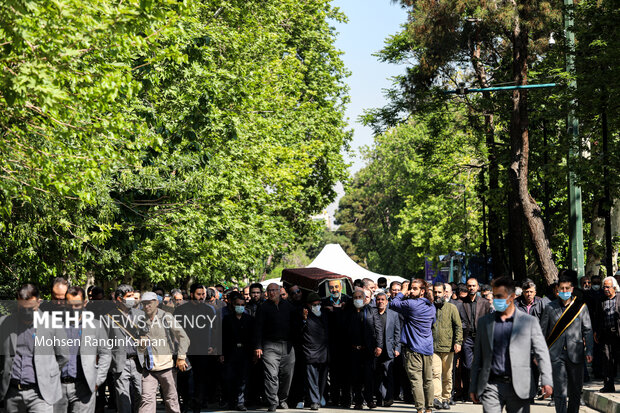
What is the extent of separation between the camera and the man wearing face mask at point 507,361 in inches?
338

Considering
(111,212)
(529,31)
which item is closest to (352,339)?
(111,212)

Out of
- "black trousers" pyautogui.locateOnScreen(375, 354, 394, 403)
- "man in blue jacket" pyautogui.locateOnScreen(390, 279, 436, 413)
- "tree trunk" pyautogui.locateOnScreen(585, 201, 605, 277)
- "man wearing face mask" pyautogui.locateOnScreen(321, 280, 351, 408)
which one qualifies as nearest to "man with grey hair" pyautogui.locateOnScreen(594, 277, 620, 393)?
"man in blue jacket" pyautogui.locateOnScreen(390, 279, 436, 413)

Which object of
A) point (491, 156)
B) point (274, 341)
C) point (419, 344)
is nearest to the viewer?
point (419, 344)

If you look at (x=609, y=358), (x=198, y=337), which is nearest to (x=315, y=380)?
(x=198, y=337)

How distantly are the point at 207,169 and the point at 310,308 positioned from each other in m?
6.81

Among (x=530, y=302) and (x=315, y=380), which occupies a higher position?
(x=530, y=302)

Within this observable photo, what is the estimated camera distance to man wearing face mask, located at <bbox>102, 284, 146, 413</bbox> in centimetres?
1170

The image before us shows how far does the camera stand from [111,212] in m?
16.8

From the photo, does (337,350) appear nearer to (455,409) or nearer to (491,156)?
(455,409)

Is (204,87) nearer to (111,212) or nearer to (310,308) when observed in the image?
(111,212)

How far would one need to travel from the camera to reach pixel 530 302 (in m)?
15.1

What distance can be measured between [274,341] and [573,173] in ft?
26.5

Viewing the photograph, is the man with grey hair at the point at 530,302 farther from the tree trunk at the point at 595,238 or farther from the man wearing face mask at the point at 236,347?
the tree trunk at the point at 595,238

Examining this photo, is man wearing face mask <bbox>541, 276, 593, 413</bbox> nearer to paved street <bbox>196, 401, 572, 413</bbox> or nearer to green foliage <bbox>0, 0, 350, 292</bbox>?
paved street <bbox>196, 401, 572, 413</bbox>
